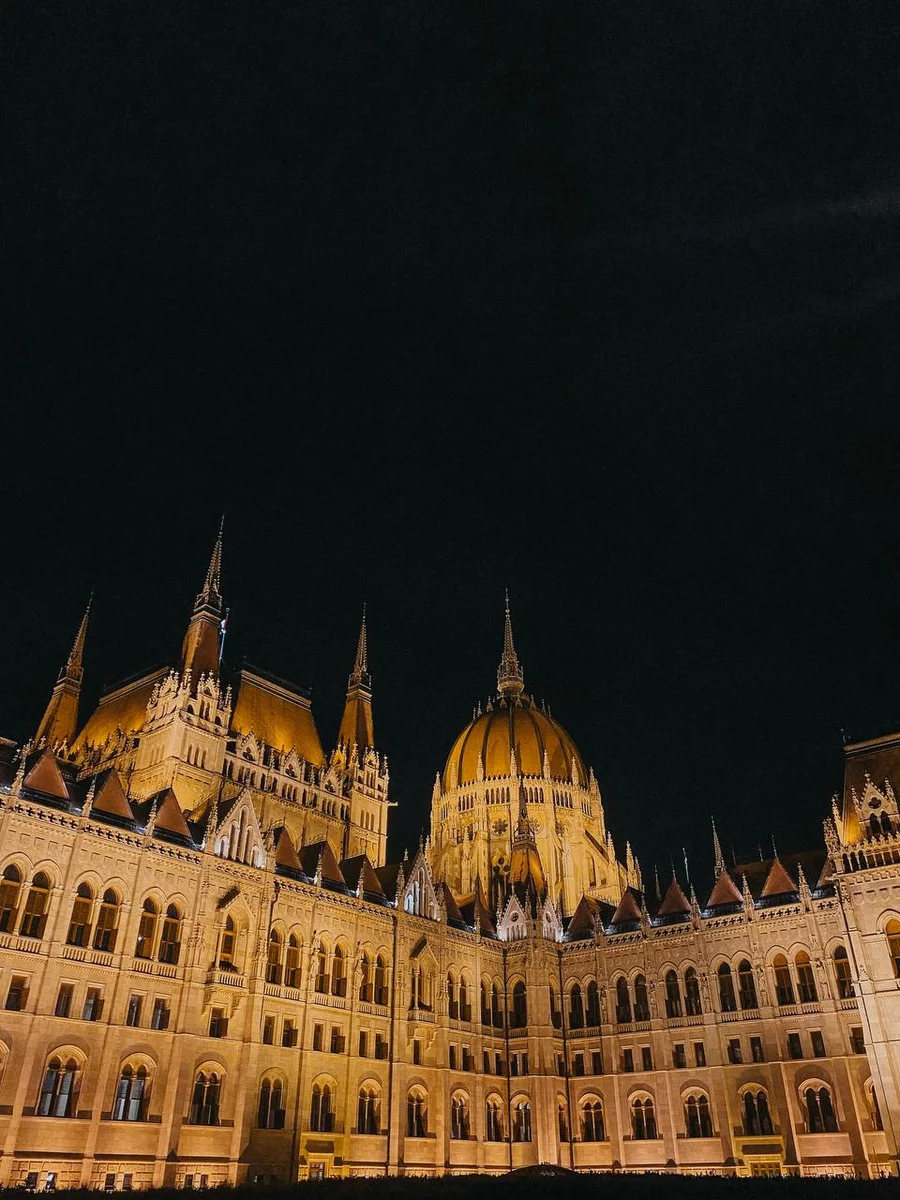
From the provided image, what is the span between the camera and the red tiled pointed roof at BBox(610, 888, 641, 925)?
60237 millimetres

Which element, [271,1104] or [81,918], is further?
[271,1104]

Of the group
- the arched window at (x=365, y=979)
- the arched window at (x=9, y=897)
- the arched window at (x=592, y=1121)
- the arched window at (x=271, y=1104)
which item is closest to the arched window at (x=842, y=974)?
the arched window at (x=592, y=1121)

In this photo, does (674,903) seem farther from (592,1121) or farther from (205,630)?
(205,630)

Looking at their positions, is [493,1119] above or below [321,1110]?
above

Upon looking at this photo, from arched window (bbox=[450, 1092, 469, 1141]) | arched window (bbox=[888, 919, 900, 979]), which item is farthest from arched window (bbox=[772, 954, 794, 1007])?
arched window (bbox=[450, 1092, 469, 1141])

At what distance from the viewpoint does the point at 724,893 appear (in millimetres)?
55969

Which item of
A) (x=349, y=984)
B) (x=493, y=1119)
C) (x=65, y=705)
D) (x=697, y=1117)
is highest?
(x=65, y=705)

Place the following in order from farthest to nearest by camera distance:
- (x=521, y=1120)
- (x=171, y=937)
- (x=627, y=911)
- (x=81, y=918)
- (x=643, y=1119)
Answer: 1. (x=627, y=911)
2. (x=521, y=1120)
3. (x=643, y=1119)
4. (x=171, y=937)
5. (x=81, y=918)

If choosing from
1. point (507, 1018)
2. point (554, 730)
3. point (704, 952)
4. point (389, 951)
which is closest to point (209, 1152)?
point (389, 951)

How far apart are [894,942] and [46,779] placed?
138 feet

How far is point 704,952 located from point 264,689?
118ft

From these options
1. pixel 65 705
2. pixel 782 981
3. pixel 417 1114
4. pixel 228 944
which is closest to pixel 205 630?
pixel 65 705

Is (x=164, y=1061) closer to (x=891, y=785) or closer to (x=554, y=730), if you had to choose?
(x=891, y=785)

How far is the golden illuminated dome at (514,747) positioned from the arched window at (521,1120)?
30097 mm
